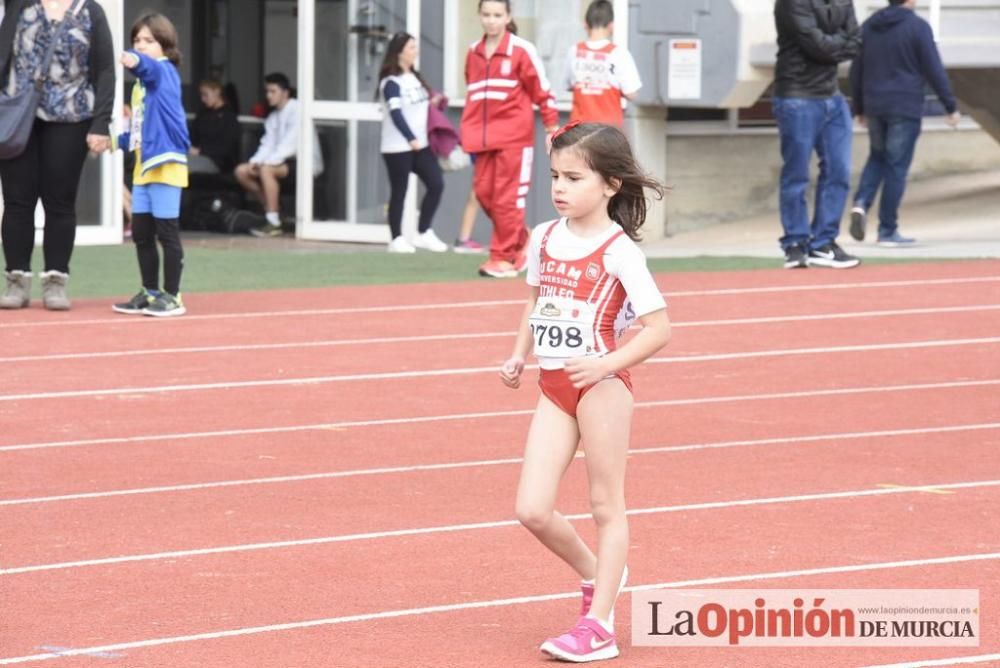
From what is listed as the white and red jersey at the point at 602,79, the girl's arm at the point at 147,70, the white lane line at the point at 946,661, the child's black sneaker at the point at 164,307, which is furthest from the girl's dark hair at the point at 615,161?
the white and red jersey at the point at 602,79

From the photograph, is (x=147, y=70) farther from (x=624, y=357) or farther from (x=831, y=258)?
(x=624, y=357)

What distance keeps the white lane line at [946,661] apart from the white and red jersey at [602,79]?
10.1m

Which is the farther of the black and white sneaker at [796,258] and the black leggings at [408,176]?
the black leggings at [408,176]

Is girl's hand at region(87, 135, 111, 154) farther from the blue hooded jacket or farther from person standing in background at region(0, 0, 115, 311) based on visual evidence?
the blue hooded jacket

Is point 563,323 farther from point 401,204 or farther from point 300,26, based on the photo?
point 300,26

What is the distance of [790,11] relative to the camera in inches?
560

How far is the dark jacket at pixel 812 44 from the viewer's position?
1413 cm

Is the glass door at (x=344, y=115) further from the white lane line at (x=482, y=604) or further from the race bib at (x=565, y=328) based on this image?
the race bib at (x=565, y=328)

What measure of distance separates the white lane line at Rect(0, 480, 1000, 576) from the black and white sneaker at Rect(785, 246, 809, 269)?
23.9ft

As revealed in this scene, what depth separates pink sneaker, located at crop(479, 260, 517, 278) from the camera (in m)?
14.4

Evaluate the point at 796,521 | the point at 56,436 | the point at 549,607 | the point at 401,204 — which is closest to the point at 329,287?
the point at 401,204

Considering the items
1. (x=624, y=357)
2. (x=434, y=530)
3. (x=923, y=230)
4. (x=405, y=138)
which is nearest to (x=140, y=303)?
(x=405, y=138)

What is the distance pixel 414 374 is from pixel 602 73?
5.47 m

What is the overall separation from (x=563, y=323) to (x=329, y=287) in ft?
29.1
